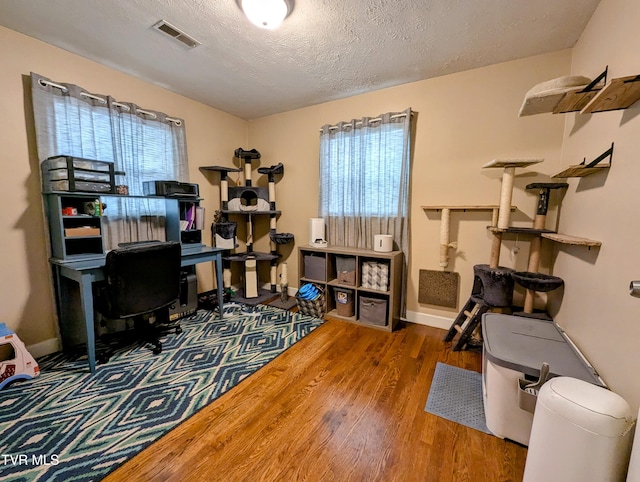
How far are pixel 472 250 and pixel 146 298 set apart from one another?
9.27 ft

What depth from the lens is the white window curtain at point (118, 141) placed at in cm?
206

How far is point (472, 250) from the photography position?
98.3 inches

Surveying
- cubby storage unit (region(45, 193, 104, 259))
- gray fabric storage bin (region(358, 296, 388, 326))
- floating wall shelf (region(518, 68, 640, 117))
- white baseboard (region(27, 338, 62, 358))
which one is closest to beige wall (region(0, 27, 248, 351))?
white baseboard (region(27, 338, 62, 358))

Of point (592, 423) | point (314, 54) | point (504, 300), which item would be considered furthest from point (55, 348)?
point (504, 300)

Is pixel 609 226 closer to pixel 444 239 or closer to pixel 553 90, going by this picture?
pixel 553 90

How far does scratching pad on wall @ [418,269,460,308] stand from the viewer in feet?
8.55

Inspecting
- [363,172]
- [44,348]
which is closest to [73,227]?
[44,348]

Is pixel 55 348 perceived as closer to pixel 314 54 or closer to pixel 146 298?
pixel 146 298

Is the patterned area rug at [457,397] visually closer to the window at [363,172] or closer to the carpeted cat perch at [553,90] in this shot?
the window at [363,172]

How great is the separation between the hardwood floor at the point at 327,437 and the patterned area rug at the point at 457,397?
0.17 ft

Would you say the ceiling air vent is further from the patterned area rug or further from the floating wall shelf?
the patterned area rug

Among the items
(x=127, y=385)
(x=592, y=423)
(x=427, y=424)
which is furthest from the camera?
(x=127, y=385)

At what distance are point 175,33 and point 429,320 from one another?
3292 millimetres

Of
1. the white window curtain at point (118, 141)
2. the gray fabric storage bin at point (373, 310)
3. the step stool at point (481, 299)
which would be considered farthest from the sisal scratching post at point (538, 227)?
the white window curtain at point (118, 141)
